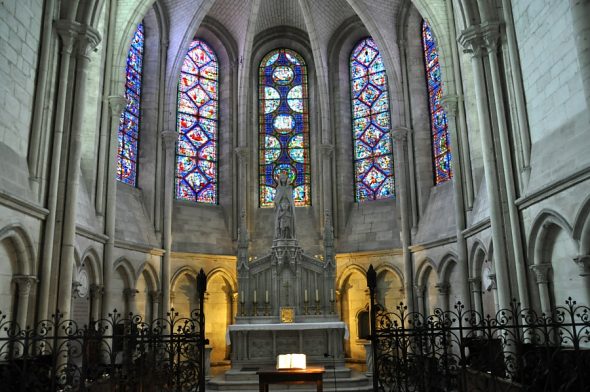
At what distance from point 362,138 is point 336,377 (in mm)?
9368

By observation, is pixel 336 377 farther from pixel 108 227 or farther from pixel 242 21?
pixel 242 21

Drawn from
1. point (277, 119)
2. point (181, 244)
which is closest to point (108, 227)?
point (181, 244)

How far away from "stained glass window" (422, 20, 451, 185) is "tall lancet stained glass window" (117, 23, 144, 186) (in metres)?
9.28

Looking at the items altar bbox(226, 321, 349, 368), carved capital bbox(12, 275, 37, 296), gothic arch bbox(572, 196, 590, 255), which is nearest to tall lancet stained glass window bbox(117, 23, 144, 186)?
altar bbox(226, 321, 349, 368)

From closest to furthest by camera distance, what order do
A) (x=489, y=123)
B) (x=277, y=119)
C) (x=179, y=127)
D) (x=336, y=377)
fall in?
(x=489, y=123) → (x=336, y=377) → (x=179, y=127) → (x=277, y=119)

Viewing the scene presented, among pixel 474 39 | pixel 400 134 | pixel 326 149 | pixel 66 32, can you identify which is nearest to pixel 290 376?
pixel 474 39

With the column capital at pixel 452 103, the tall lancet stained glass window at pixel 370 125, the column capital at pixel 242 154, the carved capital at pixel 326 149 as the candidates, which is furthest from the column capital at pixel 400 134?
the column capital at pixel 242 154

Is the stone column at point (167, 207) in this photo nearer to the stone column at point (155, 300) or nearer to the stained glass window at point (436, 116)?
the stone column at point (155, 300)

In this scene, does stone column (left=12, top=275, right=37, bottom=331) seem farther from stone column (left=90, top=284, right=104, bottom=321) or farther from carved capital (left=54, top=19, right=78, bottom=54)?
carved capital (left=54, top=19, right=78, bottom=54)

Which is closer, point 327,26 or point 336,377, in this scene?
point 336,377

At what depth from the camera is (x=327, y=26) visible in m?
21.0

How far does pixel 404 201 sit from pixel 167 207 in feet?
24.0

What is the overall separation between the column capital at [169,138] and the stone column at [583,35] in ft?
41.7

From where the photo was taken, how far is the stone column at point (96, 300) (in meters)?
14.1
